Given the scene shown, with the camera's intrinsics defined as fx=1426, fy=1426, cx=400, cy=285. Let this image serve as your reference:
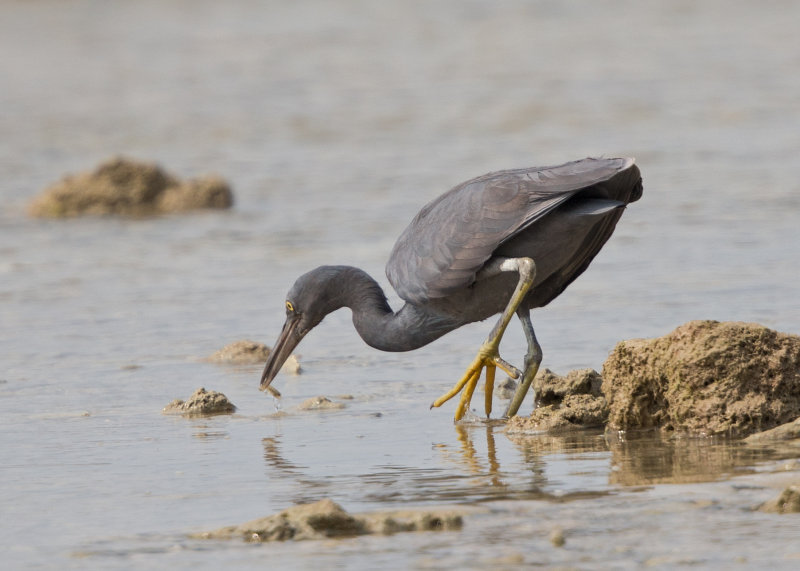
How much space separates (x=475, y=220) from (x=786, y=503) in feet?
8.16

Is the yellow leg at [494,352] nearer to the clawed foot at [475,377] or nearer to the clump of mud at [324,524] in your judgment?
the clawed foot at [475,377]

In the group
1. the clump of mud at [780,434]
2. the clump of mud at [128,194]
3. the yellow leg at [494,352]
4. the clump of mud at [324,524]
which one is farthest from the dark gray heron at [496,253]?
the clump of mud at [128,194]

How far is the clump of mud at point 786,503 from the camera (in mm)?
4602

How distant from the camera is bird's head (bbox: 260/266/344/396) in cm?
739

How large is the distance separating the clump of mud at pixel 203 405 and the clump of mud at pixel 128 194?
7.36 meters

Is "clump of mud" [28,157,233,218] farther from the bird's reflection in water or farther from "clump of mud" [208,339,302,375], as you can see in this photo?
the bird's reflection in water

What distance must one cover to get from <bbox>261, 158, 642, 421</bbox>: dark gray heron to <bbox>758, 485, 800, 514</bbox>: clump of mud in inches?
84.0

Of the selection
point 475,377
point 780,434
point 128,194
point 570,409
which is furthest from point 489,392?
point 128,194

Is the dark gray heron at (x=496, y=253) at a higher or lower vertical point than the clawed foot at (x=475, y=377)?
higher

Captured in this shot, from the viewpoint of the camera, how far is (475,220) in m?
6.71

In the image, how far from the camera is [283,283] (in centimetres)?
1073

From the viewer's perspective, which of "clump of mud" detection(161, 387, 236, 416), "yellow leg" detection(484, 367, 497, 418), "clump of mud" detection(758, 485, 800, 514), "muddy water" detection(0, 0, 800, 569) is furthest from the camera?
"clump of mud" detection(161, 387, 236, 416)

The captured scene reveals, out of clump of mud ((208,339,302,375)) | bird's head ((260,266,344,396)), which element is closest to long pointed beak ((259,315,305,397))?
bird's head ((260,266,344,396))

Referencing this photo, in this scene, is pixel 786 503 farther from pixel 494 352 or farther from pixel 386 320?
pixel 386 320
